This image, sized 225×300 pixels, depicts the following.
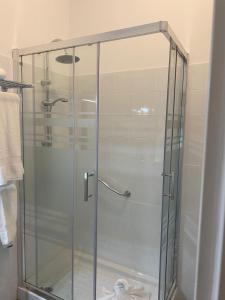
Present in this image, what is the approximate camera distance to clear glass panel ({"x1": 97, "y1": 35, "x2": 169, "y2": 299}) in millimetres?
2086

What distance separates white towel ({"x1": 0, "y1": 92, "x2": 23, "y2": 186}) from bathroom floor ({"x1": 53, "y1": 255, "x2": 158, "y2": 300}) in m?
1.04

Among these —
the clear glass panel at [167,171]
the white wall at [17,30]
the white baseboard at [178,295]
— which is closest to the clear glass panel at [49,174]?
the white wall at [17,30]

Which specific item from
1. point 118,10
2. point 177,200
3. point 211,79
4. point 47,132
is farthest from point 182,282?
point 118,10

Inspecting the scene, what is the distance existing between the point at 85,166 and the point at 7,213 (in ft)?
2.20

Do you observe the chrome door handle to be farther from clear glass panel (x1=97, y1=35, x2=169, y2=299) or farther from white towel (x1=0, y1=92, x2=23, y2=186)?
white towel (x1=0, y1=92, x2=23, y2=186)

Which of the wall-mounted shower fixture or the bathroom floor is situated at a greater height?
the wall-mounted shower fixture

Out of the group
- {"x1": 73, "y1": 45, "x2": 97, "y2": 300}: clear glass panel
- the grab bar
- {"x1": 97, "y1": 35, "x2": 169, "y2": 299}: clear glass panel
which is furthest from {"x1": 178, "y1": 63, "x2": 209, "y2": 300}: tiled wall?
{"x1": 73, "y1": 45, "x2": 97, "y2": 300}: clear glass panel

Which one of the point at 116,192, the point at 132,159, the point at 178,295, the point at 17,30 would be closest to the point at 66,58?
the point at 17,30

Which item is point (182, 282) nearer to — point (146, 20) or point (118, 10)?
point (146, 20)

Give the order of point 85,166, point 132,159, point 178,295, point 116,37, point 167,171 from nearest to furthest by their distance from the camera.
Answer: point 116,37
point 167,171
point 85,166
point 178,295
point 132,159

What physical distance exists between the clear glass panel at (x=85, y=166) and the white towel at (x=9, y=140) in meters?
0.45

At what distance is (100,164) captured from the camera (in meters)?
2.27

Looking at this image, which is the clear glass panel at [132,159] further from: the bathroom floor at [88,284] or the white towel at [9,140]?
the white towel at [9,140]

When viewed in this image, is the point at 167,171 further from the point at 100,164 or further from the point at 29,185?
the point at 29,185
